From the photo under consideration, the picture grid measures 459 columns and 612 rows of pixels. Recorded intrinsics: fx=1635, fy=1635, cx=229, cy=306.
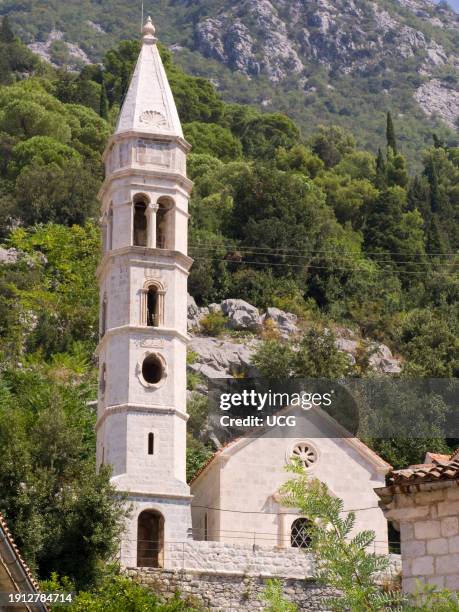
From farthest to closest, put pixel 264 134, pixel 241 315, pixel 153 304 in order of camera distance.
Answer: pixel 264 134
pixel 241 315
pixel 153 304

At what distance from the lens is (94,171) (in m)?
89.1

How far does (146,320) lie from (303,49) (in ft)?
439

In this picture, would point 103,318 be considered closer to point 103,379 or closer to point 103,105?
point 103,379

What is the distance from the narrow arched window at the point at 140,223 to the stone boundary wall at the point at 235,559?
8.98 metres

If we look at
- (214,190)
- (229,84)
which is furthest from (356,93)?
(214,190)

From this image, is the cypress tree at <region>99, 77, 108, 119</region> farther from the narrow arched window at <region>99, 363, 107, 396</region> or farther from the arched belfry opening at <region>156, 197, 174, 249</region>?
the narrow arched window at <region>99, 363, 107, 396</region>

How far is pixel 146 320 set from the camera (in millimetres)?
43625

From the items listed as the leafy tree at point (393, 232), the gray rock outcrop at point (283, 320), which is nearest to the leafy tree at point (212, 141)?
the leafy tree at point (393, 232)

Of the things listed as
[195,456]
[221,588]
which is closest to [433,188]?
[195,456]

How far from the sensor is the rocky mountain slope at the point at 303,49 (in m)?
164

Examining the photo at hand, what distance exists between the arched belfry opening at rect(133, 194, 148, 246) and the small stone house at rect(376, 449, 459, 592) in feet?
97.6

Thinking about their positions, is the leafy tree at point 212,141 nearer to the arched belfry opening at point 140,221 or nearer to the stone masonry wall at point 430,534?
the arched belfry opening at point 140,221

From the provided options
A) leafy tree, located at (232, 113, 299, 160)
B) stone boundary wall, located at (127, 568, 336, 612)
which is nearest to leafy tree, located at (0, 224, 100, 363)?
stone boundary wall, located at (127, 568, 336, 612)

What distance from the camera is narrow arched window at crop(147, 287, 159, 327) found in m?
43.7
